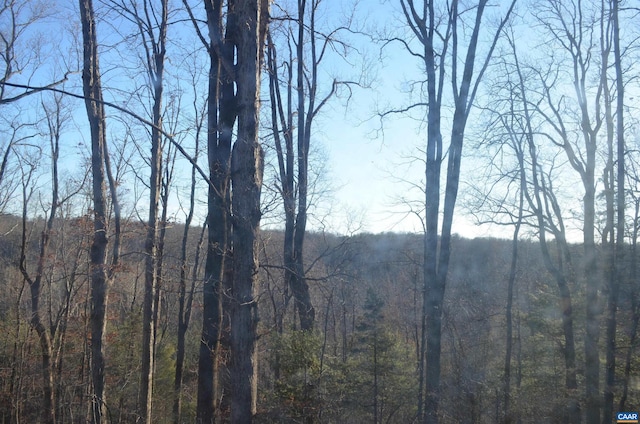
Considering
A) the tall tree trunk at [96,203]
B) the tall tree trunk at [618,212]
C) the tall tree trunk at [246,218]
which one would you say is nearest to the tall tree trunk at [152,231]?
the tall tree trunk at [96,203]

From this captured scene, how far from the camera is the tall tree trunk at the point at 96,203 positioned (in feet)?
29.4

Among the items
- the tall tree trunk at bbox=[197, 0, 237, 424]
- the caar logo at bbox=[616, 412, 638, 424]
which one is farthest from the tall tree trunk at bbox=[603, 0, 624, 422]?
the tall tree trunk at bbox=[197, 0, 237, 424]

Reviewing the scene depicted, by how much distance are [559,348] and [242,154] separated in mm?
15174

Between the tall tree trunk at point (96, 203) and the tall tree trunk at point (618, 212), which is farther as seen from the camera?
the tall tree trunk at point (618, 212)

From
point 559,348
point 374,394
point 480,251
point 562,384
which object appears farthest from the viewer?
point 480,251

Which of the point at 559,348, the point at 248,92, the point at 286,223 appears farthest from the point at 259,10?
the point at 559,348

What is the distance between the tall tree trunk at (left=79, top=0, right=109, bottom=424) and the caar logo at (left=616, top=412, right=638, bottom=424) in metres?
10.7

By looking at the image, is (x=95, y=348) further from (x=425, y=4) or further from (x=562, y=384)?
(x=562, y=384)

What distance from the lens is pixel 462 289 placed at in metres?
27.2

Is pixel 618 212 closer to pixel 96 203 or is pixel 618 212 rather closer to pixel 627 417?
pixel 627 417

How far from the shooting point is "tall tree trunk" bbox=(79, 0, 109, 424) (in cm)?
897

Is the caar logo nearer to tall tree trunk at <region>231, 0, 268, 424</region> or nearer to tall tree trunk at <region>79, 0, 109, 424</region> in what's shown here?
tall tree trunk at <region>231, 0, 268, 424</region>

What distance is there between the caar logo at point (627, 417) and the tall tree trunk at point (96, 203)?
1072 cm

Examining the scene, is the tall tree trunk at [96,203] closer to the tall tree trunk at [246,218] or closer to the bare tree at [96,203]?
the bare tree at [96,203]
